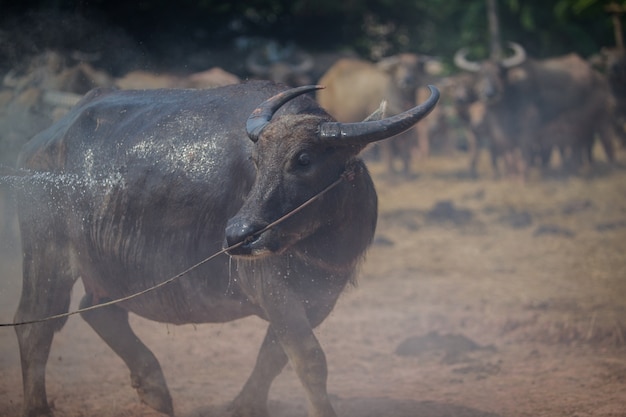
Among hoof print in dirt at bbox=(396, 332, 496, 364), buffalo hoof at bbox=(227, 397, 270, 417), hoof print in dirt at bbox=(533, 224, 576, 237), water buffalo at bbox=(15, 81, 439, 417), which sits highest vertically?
water buffalo at bbox=(15, 81, 439, 417)

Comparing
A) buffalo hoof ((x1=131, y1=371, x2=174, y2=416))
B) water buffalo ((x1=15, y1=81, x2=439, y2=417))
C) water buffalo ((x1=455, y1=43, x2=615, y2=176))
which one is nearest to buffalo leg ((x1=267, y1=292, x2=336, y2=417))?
water buffalo ((x1=15, y1=81, x2=439, y2=417))

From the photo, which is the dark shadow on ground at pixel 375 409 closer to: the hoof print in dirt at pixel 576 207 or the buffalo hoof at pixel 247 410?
the buffalo hoof at pixel 247 410

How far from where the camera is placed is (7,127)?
7.14 meters

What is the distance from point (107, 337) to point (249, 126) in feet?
6.87

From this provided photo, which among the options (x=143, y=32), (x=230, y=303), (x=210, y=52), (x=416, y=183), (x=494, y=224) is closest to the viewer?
(x=230, y=303)

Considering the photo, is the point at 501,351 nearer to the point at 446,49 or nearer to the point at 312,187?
the point at 312,187

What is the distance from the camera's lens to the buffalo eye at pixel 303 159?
13.9 ft

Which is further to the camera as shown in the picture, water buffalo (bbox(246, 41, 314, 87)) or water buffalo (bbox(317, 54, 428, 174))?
water buffalo (bbox(246, 41, 314, 87))

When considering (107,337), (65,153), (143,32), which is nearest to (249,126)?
(65,153)

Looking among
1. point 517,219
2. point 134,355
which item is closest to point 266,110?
point 134,355

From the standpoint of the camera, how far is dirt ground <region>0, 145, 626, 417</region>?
5.56 meters

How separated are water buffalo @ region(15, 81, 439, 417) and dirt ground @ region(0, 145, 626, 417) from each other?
2.59 feet

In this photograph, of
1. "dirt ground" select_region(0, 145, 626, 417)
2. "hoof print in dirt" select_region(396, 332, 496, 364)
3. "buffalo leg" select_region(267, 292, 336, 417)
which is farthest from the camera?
"hoof print in dirt" select_region(396, 332, 496, 364)

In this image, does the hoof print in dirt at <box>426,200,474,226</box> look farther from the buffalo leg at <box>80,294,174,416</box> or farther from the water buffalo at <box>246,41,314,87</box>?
the buffalo leg at <box>80,294,174,416</box>
